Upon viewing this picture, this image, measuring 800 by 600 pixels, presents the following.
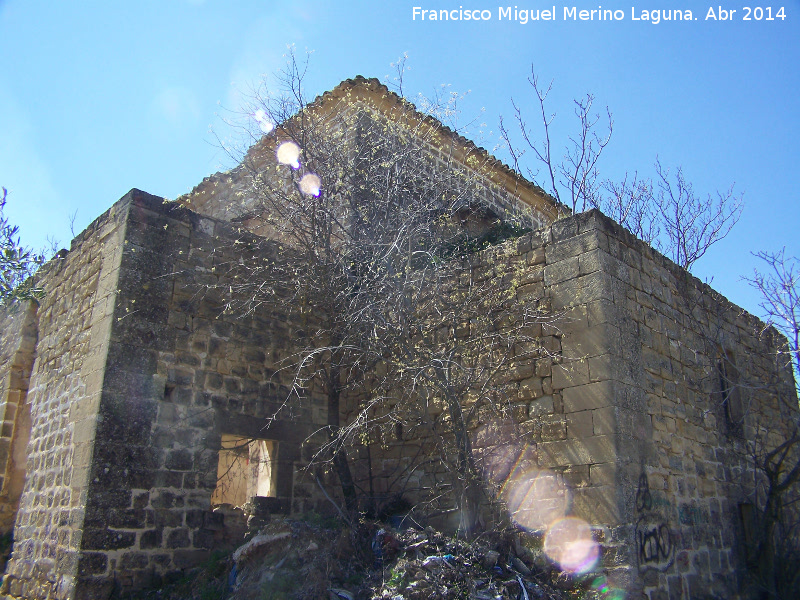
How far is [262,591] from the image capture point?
5.04 m

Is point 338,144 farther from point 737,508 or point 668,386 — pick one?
point 737,508

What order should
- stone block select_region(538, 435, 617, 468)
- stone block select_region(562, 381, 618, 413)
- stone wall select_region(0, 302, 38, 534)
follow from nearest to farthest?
stone block select_region(538, 435, 617, 468)
stone block select_region(562, 381, 618, 413)
stone wall select_region(0, 302, 38, 534)

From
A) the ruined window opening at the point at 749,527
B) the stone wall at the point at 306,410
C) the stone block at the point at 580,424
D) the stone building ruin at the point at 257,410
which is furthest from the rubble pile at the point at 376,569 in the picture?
the ruined window opening at the point at 749,527

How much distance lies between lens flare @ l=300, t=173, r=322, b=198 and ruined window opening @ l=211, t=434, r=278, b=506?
2764 millimetres

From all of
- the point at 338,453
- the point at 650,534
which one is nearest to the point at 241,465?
the point at 338,453

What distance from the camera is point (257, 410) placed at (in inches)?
270

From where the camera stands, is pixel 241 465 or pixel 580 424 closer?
pixel 580 424

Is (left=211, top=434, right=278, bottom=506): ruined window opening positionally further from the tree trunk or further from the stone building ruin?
the tree trunk

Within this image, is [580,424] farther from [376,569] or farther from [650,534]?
[376,569]

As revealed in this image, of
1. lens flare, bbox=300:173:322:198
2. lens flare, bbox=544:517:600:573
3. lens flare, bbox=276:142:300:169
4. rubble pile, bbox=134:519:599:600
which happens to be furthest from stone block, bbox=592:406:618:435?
lens flare, bbox=276:142:300:169

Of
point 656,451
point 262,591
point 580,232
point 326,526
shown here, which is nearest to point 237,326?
point 326,526

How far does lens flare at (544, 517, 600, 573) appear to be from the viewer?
4.94 m

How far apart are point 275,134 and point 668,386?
5066mm

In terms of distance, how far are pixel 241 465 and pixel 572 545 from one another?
5.77m
